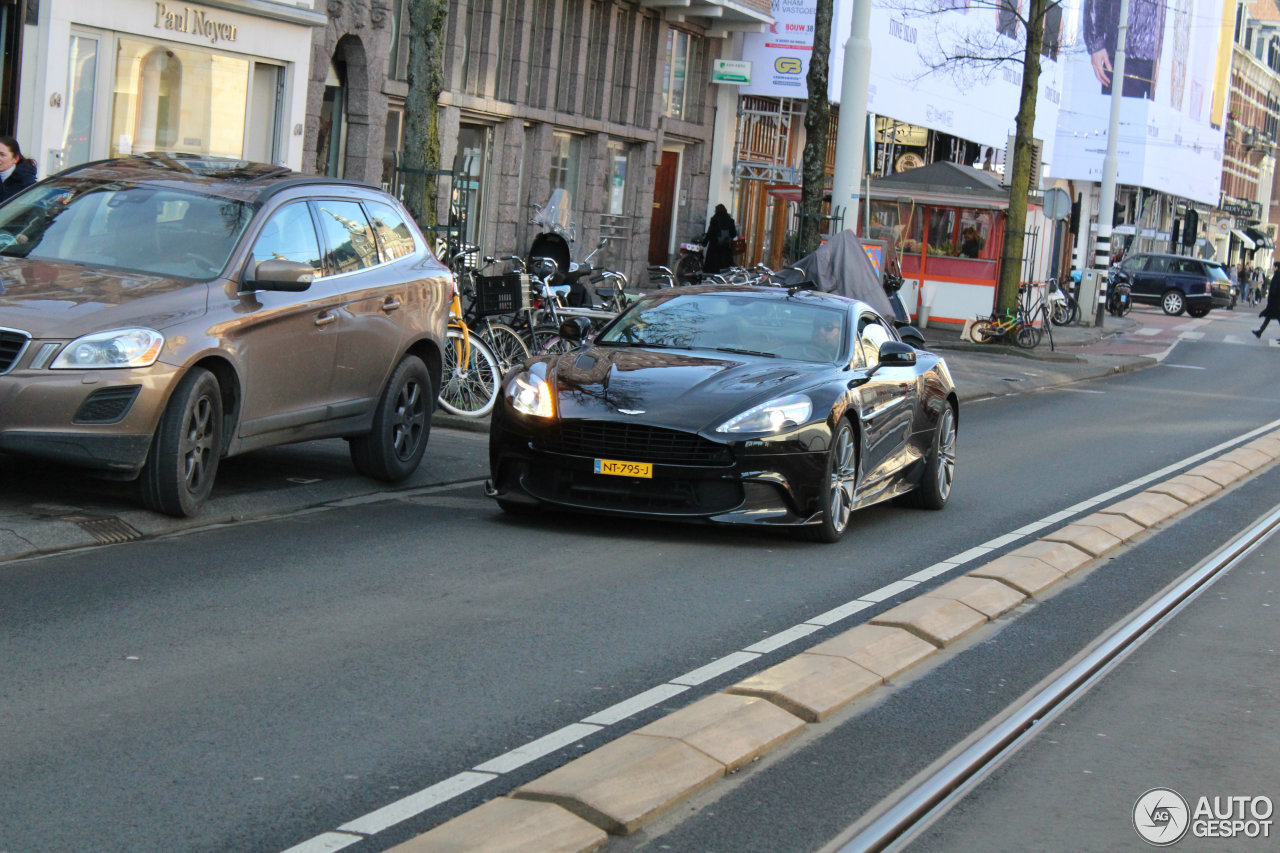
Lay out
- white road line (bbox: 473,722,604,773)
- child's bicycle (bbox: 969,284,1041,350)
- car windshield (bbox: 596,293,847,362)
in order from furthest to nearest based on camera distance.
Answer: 1. child's bicycle (bbox: 969,284,1041,350)
2. car windshield (bbox: 596,293,847,362)
3. white road line (bbox: 473,722,604,773)

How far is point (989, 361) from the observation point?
27.8m

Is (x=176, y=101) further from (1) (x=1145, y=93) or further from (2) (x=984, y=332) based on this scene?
(1) (x=1145, y=93)

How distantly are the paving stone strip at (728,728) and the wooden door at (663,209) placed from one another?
80.5ft

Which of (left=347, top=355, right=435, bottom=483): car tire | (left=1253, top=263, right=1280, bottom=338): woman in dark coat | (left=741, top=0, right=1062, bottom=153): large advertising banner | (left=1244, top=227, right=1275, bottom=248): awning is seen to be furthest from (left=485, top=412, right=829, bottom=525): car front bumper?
(left=1244, top=227, right=1275, bottom=248): awning

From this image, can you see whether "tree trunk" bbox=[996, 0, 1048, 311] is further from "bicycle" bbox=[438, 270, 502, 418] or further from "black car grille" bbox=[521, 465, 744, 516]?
"black car grille" bbox=[521, 465, 744, 516]

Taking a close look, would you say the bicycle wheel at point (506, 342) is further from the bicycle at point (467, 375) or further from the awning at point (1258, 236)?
the awning at point (1258, 236)

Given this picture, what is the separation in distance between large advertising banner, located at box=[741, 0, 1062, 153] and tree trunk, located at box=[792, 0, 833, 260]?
5816 millimetres

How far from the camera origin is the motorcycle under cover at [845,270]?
2008 centimetres

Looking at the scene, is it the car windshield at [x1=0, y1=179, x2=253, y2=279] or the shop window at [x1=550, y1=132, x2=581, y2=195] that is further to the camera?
the shop window at [x1=550, y1=132, x2=581, y2=195]

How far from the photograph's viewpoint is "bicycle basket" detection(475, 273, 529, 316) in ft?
47.6

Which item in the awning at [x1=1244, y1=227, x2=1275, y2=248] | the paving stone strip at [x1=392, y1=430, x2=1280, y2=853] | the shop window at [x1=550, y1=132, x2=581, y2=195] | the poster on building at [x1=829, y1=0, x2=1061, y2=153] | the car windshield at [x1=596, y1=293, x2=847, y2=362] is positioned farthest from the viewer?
the awning at [x1=1244, y1=227, x2=1275, y2=248]

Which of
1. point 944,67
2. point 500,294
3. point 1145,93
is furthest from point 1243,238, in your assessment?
point 500,294

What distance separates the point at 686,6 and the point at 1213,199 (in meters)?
63.1

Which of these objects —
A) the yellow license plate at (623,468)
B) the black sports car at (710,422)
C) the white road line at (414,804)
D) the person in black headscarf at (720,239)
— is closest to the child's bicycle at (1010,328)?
the person in black headscarf at (720,239)
